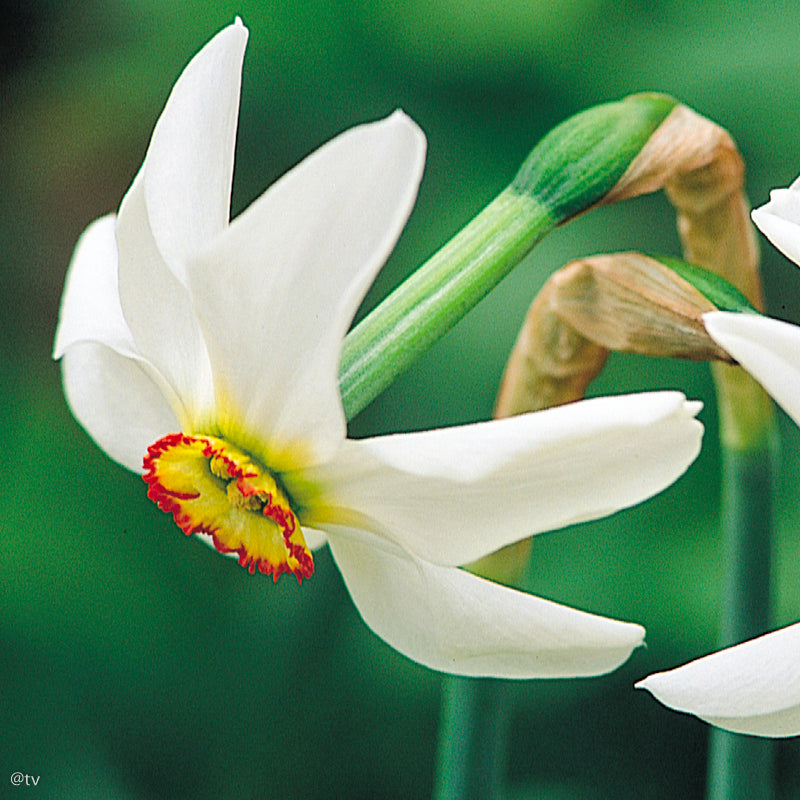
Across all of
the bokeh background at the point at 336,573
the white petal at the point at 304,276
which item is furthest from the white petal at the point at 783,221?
the bokeh background at the point at 336,573

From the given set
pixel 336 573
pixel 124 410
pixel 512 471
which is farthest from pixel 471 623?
pixel 336 573

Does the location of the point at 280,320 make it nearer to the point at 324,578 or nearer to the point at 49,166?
the point at 324,578

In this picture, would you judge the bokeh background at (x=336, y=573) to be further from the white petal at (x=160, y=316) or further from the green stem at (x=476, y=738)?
the white petal at (x=160, y=316)

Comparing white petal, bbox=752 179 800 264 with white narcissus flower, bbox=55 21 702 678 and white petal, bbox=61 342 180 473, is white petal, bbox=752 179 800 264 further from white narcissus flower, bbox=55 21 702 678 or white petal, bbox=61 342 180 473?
white petal, bbox=61 342 180 473

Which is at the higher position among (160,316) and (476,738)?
(160,316)

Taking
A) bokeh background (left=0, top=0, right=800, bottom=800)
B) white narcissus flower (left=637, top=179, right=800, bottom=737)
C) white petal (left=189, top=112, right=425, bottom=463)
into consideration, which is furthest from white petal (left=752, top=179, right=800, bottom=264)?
bokeh background (left=0, top=0, right=800, bottom=800)

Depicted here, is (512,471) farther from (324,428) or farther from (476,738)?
(476,738)
